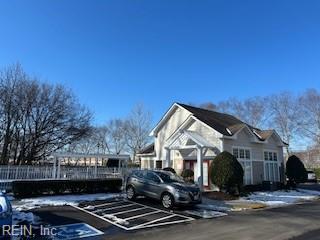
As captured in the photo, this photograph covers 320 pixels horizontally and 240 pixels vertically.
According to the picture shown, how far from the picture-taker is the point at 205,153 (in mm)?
24766

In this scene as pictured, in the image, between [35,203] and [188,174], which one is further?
[188,174]

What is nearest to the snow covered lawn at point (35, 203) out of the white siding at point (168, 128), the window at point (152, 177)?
the window at point (152, 177)

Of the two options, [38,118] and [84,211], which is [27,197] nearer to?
[84,211]

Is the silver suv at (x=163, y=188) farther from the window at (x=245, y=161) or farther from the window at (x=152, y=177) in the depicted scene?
the window at (x=245, y=161)

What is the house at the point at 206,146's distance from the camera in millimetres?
24297

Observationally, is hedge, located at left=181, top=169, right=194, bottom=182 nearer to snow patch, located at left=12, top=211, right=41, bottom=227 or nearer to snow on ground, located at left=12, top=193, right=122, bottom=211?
snow on ground, located at left=12, top=193, right=122, bottom=211

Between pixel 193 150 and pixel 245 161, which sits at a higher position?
pixel 193 150

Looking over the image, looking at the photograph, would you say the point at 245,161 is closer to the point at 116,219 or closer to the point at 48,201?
the point at 48,201

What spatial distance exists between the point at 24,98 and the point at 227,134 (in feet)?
63.0

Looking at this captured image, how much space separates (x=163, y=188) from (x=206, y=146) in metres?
8.17

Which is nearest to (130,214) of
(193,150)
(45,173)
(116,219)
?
(116,219)

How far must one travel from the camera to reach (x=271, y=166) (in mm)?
29844

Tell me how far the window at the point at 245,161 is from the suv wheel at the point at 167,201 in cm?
1114

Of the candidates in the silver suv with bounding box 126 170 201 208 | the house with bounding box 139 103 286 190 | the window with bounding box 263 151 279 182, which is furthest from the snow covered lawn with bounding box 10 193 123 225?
the window with bounding box 263 151 279 182
